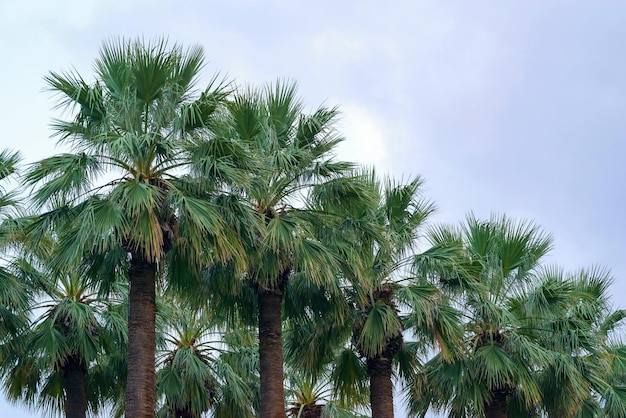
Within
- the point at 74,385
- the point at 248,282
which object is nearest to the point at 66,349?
the point at 74,385

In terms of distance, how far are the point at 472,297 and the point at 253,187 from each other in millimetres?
5855

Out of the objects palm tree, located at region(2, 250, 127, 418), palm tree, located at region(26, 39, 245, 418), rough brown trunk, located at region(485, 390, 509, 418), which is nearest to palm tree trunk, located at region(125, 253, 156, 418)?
palm tree, located at region(26, 39, 245, 418)

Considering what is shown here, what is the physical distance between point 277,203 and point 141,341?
388 cm

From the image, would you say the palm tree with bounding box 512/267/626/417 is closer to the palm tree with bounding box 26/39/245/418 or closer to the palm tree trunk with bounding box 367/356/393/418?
the palm tree trunk with bounding box 367/356/393/418

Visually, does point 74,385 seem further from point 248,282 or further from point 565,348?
point 565,348

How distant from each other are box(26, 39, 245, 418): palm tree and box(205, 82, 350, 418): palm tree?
0.93 metres

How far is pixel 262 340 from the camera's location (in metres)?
18.6

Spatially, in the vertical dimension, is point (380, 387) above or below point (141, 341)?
below

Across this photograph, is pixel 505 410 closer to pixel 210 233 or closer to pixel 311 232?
pixel 311 232

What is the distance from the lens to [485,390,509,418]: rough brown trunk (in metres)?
21.6

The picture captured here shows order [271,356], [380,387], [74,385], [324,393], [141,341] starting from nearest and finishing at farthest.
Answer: [141,341], [271,356], [380,387], [74,385], [324,393]

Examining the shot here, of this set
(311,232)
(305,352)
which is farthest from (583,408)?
(311,232)

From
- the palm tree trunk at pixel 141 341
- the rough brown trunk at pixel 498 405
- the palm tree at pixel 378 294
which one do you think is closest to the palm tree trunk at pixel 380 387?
the palm tree at pixel 378 294

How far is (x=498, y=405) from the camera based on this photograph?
853 inches
